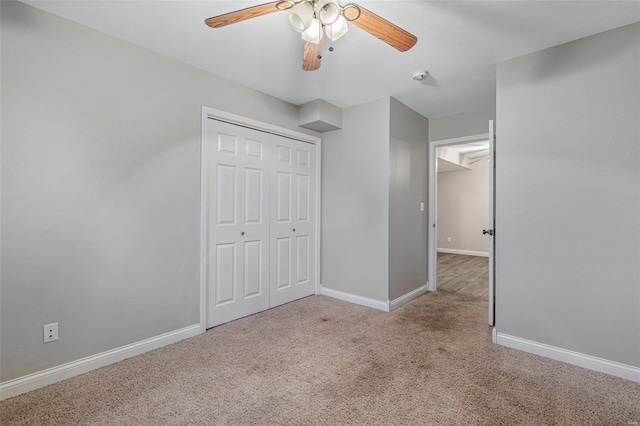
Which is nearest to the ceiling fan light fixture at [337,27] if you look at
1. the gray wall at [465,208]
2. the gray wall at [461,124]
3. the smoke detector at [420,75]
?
the smoke detector at [420,75]

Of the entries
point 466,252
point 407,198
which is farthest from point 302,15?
point 466,252

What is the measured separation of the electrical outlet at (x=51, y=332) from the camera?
1.90m

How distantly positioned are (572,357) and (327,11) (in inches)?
115

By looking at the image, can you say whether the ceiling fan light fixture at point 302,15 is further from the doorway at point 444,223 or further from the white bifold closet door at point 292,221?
the doorway at point 444,223

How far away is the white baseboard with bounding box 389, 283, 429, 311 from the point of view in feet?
11.1

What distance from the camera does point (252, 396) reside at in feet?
5.87

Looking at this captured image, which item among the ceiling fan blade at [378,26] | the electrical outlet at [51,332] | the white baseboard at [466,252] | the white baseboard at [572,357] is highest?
the ceiling fan blade at [378,26]

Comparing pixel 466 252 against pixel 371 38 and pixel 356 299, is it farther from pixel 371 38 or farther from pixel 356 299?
pixel 371 38

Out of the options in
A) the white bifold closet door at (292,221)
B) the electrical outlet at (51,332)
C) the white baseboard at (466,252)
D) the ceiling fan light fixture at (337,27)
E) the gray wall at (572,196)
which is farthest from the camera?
the white baseboard at (466,252)

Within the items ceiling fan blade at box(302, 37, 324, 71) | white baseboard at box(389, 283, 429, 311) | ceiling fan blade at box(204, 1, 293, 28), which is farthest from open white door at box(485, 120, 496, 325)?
ceiling fan blade at box(204, 1, 293, 28)

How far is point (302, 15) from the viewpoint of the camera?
1502 mm

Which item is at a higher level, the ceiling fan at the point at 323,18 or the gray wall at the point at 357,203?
the ceiling fan at the point at 323,18

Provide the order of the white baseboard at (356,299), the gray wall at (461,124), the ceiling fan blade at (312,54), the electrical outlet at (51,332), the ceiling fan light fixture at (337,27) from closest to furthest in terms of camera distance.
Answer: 1. the ceiling fan light fixture at (337,27)
2. the ceiling fan blade at (312,54)
3. the electrical outlet at (51,332)
4. the white baseboard at (356,299)
5. the gray wall at (461,124)

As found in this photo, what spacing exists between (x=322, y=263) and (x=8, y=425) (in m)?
2.97
